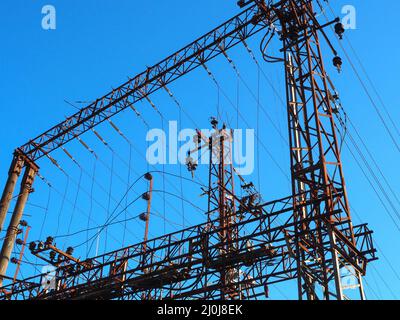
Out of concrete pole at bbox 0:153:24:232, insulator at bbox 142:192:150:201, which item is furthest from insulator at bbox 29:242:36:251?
insulator at bbox 142:192:150:201

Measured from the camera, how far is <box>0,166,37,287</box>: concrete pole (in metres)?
28.5

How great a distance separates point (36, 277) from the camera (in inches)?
982

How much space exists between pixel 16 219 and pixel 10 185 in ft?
7.65

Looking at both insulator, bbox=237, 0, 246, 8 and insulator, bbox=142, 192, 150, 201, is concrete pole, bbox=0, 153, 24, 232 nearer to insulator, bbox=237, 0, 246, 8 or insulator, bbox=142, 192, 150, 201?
insulator, bbox=142, 192, 150, 201

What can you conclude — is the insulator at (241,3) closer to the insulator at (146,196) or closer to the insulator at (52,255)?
the insulator at (146,196)

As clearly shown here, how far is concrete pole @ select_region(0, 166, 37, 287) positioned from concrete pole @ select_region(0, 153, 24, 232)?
488 mm

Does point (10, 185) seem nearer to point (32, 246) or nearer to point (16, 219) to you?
point (16, 219)

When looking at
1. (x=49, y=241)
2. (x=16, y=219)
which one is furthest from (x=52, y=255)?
(x=16, y=219)

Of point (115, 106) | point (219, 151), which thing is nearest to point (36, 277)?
point (115, 106)

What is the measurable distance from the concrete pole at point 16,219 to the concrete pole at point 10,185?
49 centimetres

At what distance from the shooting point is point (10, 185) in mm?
31469
